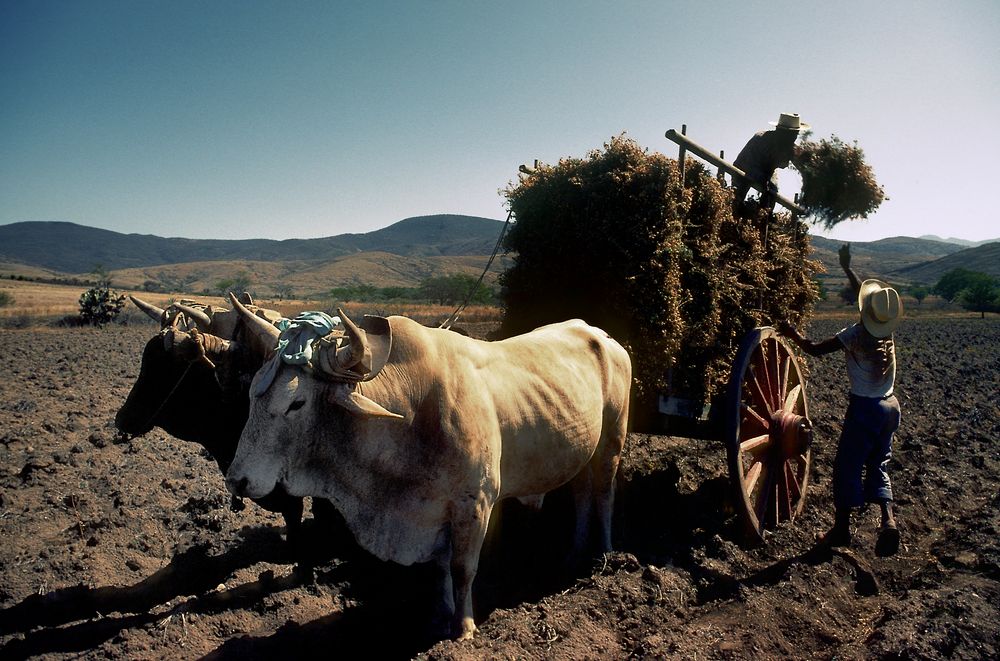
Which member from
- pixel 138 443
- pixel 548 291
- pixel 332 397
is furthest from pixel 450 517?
pixel 138 443

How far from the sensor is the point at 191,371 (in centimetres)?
450

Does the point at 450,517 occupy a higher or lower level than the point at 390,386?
lower

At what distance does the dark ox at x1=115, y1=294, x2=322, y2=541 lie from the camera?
4.39m

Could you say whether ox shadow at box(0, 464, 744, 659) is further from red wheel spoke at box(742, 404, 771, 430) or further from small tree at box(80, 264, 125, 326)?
small tree at box(80, 264, 125, 326)

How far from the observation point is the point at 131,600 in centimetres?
449

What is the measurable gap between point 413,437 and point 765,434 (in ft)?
12.0

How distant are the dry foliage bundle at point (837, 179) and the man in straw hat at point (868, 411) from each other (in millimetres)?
2606

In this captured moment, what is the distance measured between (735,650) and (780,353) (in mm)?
3204

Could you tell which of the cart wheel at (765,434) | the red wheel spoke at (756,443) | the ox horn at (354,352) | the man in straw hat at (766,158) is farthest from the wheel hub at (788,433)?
the ox horn at (354,352)

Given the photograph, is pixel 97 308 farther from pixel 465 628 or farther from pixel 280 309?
pixel 465 628

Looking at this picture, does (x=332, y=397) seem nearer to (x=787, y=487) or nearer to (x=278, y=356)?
(x=278, y=356)

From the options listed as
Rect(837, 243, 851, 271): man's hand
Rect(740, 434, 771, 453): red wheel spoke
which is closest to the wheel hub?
Rect(740, 434, 771, 453): red wheel spoke

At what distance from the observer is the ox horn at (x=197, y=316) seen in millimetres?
4741

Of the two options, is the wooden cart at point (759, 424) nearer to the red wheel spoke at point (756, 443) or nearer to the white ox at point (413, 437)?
the red wheel spoke at point (756, 443)
